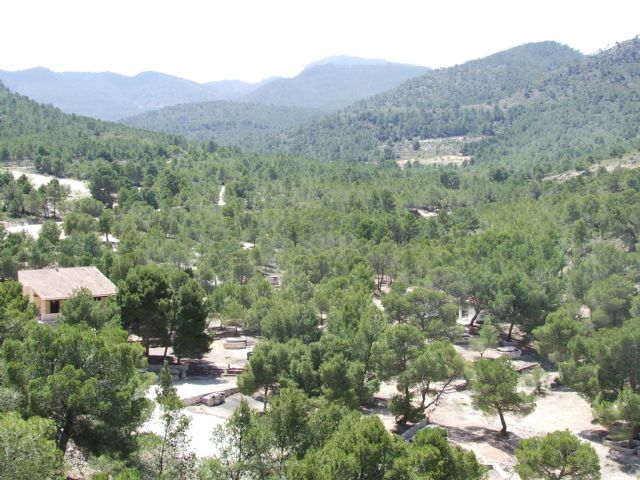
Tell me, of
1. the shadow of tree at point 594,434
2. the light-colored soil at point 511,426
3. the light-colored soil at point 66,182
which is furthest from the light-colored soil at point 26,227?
the shadow of tree at point 594,434

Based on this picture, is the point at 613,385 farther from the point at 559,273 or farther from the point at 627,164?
the point at 627,164

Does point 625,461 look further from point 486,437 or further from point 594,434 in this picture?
point 486,437

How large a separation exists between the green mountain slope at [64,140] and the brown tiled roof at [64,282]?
66.6 meters

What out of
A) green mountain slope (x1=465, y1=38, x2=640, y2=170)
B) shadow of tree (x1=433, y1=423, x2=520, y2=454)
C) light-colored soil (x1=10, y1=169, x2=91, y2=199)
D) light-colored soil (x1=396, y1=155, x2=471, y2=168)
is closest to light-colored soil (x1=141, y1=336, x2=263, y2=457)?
shadow of tree (x1=433, y1=423, x2=520, y2=454)

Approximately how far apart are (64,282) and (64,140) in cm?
8744

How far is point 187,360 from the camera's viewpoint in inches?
1523

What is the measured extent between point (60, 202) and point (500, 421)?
63851 millimetres

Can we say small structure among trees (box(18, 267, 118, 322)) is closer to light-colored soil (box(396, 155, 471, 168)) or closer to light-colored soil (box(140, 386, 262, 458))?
light-colored soil (box(140, 386, 262, 458))

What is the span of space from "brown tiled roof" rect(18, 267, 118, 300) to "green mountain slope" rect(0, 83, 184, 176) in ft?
218

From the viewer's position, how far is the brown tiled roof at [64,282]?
39.0 m

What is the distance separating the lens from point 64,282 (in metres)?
40.5

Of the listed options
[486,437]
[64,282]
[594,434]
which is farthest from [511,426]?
[64,282]

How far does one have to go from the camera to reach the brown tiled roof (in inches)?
1534

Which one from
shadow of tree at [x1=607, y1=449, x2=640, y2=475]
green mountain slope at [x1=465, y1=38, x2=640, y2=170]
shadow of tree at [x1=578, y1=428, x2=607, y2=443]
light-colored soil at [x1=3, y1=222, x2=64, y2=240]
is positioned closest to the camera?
shadow of tree at [x1=607, y1=449, x2=640, y2=475]
